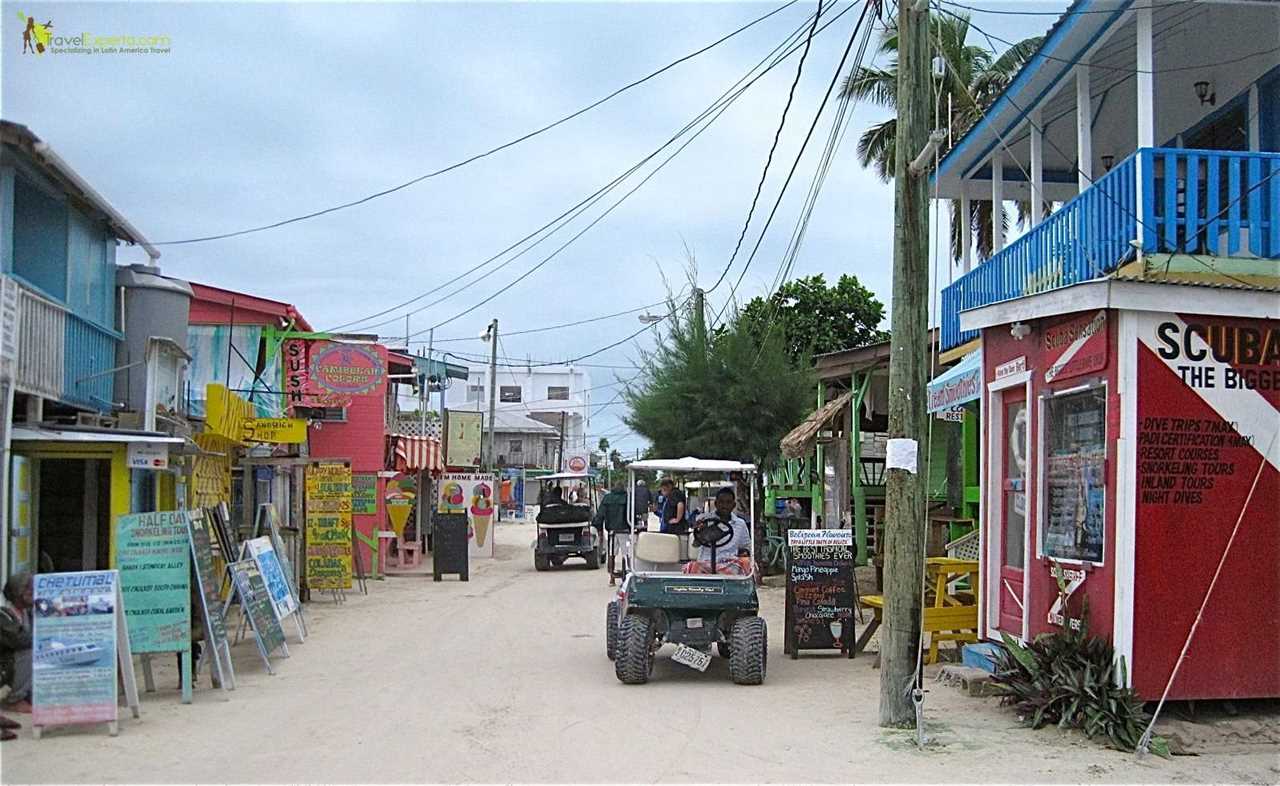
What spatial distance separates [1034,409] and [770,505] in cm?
1827

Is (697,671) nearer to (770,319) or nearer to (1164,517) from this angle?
(1164,517)

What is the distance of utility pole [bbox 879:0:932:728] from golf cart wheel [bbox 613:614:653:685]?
8.64ft

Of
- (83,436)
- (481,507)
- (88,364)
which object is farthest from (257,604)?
(481,507)

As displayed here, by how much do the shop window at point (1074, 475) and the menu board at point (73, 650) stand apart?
7.67 metres

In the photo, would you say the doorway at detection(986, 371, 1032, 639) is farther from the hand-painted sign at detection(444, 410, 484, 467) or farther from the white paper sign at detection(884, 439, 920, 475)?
the hand-painted sign at detection(444, 410, 484, 467)

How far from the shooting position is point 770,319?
27.3 m

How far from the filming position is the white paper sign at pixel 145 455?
12.3 m

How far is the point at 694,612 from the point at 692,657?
1.43 feet

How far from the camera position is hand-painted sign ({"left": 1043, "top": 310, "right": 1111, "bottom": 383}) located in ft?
30.0

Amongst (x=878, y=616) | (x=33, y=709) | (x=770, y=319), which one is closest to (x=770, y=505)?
(x=770, y=319)

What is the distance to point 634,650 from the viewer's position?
36.9 feet

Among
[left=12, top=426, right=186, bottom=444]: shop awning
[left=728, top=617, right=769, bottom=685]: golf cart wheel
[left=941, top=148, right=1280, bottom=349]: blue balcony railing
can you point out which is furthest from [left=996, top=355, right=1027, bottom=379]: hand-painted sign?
[left=12, top=426, right=186, bottom=444]: shop awning

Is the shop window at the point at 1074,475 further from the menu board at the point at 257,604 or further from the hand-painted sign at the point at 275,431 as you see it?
the hand-painted sign at the point at 275,431

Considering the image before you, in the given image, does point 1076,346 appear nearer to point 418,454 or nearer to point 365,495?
point 365,495
